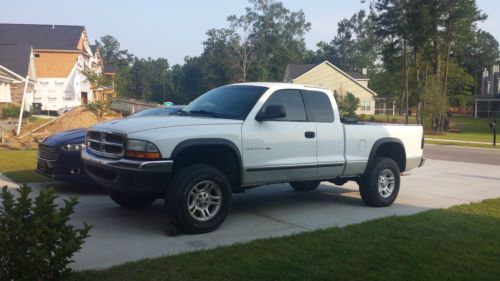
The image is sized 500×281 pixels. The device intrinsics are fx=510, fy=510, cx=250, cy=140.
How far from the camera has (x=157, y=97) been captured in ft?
353

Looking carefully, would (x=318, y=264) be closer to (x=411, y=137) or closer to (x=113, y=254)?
(x=113, y=254)

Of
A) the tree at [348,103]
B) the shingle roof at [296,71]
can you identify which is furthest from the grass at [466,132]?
the shingle roof at [296,71]

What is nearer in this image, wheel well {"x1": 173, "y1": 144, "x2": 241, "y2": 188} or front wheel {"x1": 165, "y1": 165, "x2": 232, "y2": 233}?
front wheel {"x1": 165, "y1": 165, "x2": 232, "y2": 233}

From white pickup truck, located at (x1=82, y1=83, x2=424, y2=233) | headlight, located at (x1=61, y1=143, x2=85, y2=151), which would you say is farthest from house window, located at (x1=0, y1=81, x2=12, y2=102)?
white pickup truck, located at (x1=82, y1=83, x2=424, y2=233)

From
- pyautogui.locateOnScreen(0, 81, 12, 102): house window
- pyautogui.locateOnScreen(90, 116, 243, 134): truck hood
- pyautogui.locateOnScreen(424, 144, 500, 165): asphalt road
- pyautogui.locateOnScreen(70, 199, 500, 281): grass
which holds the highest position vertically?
pyautogui.locateOnScreen(0, 81, 12, 102): house window

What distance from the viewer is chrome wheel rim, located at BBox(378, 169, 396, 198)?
341 inches

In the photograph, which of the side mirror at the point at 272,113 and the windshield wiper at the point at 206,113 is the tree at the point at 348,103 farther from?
the side mirror at the point at 272,113

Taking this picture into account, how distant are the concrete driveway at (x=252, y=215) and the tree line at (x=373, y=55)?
54.5 ft

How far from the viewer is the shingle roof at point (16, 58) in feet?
123

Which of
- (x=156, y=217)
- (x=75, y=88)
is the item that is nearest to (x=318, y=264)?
(x=156, y=217)

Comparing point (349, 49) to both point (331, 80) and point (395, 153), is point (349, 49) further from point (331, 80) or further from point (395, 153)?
point (395, 153)

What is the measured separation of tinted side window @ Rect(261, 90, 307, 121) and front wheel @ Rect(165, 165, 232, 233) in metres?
1.53

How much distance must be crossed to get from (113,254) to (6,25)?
52824 millimetres

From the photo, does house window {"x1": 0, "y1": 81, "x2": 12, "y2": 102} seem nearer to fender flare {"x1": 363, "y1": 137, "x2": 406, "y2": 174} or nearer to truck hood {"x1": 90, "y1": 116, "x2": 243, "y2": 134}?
truck hood {"x1": 90, "y1": 116, "x2": 243, "y2": 134}
